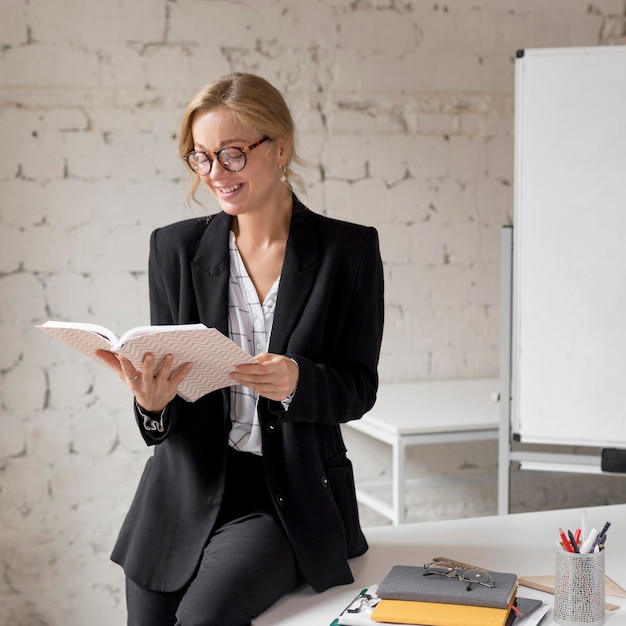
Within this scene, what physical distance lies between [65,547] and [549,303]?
181 centimetres

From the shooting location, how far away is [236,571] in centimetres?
153

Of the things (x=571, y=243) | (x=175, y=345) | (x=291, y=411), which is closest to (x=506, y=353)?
(x=571, y=243)

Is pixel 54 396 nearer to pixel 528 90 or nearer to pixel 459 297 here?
pixel 459 297

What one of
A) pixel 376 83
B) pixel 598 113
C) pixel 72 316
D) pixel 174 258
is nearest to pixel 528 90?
pixel 598 113

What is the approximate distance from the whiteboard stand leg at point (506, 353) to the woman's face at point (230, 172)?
1.16 metres

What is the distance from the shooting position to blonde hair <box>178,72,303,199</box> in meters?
1.66

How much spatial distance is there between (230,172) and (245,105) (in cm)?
12

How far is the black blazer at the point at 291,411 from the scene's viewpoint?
1646 millimetres

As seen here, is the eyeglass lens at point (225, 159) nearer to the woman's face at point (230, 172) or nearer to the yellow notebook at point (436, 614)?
the woman's face at point (230, 172)

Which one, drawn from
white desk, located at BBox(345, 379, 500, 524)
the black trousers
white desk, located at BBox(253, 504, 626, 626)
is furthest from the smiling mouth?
white desk, located at BBox(345, 379, 500, 524)

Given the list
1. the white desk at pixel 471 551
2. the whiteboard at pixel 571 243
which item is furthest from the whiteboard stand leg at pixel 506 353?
the white desk at pixel 471 551

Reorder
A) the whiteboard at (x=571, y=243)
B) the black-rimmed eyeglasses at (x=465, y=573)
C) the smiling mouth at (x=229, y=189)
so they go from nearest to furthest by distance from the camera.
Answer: the black-rimmed eyeglasses at (x=465, y=573), the smiling mouth at (x=229, y=189), the whiteboard at (x=571, y=243)

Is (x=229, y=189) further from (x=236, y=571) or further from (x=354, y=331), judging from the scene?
(x=236, y=571)

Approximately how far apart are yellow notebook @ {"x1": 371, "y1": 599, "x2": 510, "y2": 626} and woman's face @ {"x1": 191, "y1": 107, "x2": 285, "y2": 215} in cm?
75
